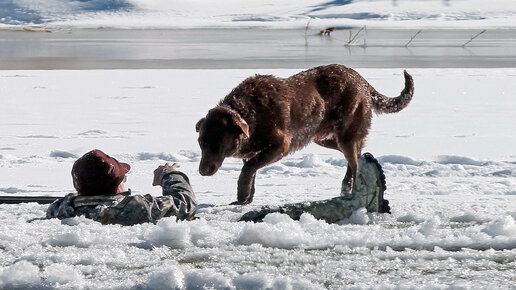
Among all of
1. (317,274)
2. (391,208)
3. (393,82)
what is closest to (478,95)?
(393,82)

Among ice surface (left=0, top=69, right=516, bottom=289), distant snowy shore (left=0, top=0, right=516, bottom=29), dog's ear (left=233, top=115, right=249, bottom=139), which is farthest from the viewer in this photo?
distant snowy shore (left=0, top=0, right=516, bottom=29)

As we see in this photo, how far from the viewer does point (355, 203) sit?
575cm

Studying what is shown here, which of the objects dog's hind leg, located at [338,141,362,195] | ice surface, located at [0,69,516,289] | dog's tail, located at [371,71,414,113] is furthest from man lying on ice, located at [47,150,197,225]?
dog's tail, located at [371,71,414,113]

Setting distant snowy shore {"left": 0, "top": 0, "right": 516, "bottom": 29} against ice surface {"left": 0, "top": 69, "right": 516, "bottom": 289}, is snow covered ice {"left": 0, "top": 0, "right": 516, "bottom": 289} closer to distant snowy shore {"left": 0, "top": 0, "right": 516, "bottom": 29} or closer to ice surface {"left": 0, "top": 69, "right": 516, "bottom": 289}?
ice surface {"left": 0, "top": 69, "right": 516, "bottom": 289}

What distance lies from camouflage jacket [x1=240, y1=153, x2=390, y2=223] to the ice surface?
9cm

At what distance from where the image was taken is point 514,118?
509 inches

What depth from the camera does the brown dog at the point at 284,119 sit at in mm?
6484

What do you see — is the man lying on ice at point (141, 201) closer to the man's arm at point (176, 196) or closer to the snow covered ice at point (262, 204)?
the man's arm at point (176, 196)

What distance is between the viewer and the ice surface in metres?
4.30

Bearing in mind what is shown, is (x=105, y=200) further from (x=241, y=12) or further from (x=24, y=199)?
(x=241, y=12)

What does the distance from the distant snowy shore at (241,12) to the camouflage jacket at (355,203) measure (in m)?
127

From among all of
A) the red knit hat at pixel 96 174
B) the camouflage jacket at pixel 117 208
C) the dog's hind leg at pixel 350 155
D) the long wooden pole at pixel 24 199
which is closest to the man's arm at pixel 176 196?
the camouflage jacket at pixel 117 208

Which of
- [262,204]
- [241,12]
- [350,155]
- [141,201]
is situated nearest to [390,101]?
[350,155]

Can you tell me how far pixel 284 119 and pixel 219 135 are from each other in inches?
26.0
